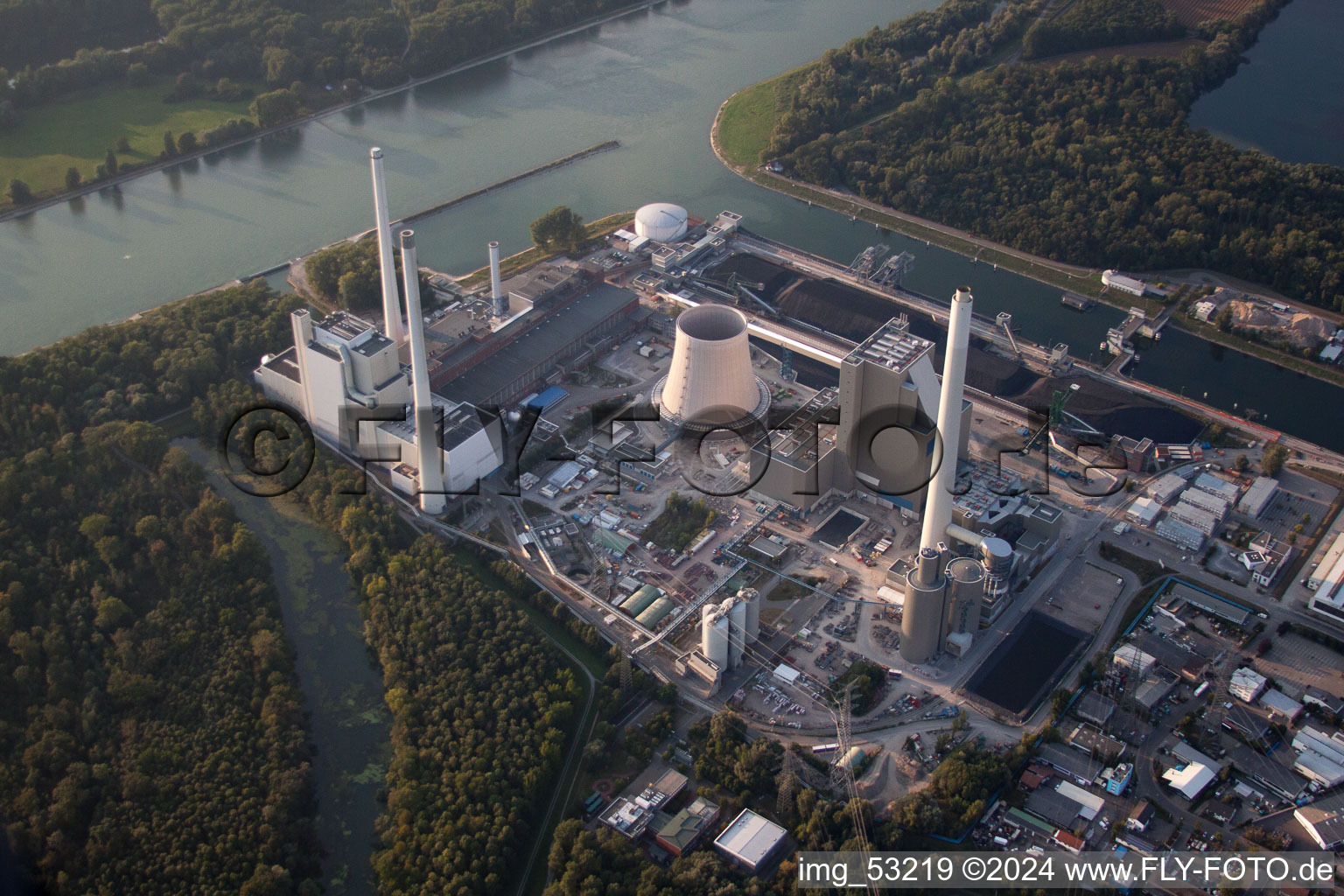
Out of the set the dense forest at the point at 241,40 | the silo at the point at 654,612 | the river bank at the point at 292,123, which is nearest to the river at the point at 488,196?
the river bank at the point at 292,123

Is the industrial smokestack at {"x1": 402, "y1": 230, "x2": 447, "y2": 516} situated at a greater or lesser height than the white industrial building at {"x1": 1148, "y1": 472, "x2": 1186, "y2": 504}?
greater

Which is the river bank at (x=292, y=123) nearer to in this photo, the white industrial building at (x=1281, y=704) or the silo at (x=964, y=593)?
the silo at (x=964, y=593)

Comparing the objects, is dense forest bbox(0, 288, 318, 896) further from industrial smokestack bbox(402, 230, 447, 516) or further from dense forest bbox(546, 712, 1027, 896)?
dense forest bbox(546, 712, 1027, 896)

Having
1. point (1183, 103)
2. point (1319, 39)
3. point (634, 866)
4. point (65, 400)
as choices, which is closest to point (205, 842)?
point (634, 866)

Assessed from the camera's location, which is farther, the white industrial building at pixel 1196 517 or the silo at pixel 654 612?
the white industrial building at pixel 1196 517

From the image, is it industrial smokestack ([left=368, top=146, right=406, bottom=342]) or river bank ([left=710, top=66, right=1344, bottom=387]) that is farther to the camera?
river bank ([left=710, top=66, right=1344, bottom=387])

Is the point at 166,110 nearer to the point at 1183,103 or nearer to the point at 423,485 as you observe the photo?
the point at 423,485

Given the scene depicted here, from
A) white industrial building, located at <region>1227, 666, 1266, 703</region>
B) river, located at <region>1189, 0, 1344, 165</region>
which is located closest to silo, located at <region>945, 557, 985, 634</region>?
white industrial building, located at <region>1227, 666, 1266, 703</region>
